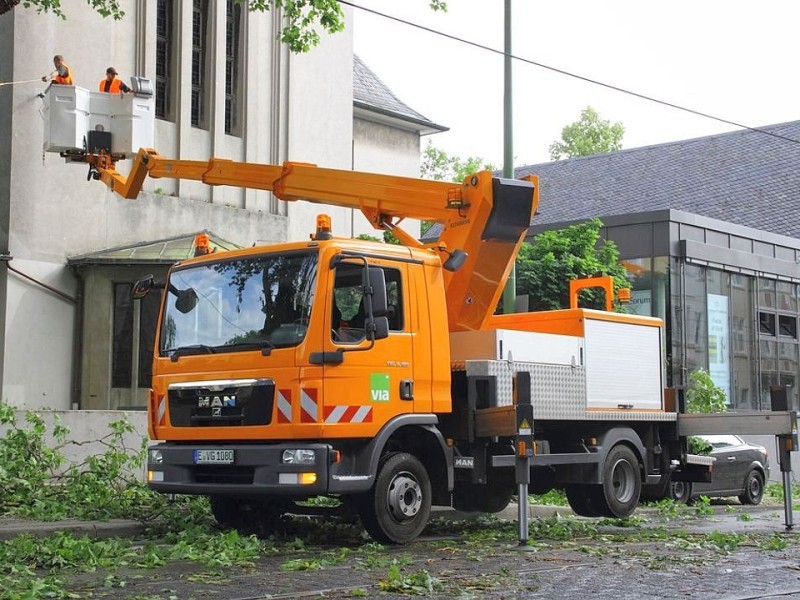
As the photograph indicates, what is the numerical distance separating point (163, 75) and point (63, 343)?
5.43 meters

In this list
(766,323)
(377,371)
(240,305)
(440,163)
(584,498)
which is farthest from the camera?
(440,163)

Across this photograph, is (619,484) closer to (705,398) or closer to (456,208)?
(456,208)

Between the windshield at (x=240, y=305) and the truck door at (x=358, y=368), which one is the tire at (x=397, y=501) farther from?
the windshield at (x=240, y=305)

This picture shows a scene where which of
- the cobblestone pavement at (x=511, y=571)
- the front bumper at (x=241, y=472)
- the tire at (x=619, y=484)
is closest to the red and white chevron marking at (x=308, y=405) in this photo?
the front bumper at (x=241, y=472)

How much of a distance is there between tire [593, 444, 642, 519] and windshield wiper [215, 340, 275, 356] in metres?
4.69

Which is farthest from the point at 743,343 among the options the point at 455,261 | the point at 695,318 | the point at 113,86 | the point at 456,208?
the point at 455,261

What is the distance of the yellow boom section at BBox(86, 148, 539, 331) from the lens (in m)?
12.1

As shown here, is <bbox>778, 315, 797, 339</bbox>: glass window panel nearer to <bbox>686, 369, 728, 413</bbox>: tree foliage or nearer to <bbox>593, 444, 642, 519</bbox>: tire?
<bbox>686, 369, 728, 413</bbox>: tree foliage

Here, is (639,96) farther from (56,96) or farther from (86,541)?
(86,541)

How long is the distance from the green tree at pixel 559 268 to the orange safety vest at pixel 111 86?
9.33 meters

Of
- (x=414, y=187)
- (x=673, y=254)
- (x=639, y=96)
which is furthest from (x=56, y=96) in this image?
(x=673, y=254)

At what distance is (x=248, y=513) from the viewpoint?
40.7 feet

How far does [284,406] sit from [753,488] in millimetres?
12356

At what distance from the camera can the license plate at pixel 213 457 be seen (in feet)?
35.2
